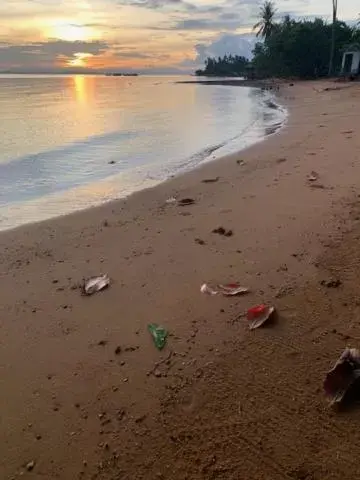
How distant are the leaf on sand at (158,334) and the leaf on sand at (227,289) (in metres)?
0.66

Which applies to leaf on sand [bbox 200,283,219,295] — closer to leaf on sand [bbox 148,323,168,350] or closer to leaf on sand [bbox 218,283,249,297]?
leaf on sand [bbox 218,283,249,297]

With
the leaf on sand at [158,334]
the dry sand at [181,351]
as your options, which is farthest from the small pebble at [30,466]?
the leaf on sand at [158,334]

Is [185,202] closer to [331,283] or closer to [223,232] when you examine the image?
[223,232]

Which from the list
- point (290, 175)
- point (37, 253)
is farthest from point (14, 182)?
point (290, 175)

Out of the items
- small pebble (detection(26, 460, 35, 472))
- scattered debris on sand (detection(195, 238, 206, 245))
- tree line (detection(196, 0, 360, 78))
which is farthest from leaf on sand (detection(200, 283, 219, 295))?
tree line (detection(196, 0, 360, 78))

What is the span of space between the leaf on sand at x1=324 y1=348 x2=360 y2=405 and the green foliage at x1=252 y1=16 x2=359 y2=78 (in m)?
67.2

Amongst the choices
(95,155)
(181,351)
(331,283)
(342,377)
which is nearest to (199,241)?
(331,283)

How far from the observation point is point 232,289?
3.85 metres

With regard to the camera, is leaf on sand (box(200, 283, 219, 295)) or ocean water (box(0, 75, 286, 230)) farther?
ocean water (box(0, 75, 286, 230))

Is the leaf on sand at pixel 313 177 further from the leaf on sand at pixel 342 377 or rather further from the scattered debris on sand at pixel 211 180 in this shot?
the leaf on sand at pixel 342 377

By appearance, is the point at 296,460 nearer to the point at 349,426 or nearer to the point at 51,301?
the point at 349,426

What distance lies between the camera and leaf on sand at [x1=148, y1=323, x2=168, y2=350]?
3.20 m

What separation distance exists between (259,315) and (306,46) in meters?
70.7

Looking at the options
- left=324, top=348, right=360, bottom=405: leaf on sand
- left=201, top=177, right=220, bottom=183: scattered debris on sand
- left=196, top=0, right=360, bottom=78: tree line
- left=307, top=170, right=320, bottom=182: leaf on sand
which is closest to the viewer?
left=324, top=348, right=360, bottom=405: leaf on sand
